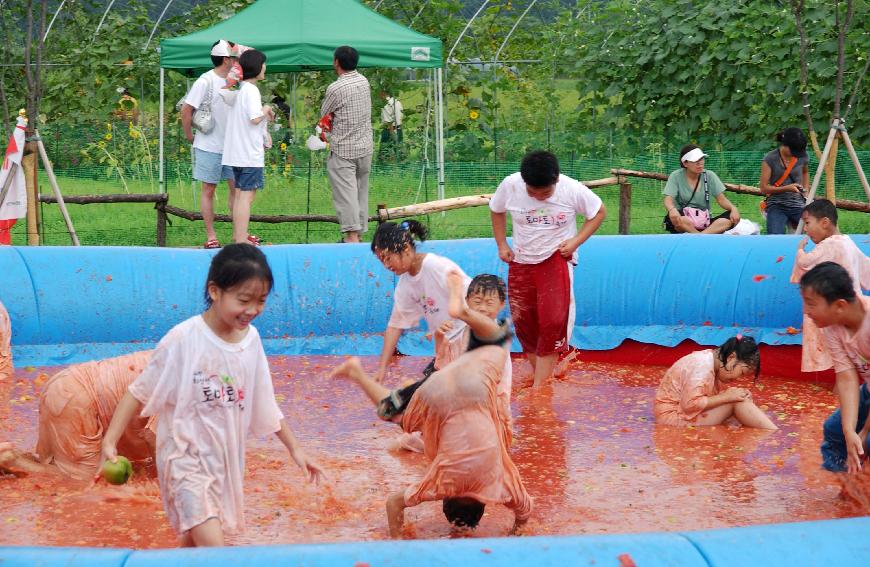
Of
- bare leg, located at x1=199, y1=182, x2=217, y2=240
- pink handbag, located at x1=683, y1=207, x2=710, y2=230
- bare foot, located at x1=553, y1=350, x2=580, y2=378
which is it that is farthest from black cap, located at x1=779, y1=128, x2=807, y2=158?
bare leg, located at x1=199, y1=182, x2=217, y2=240

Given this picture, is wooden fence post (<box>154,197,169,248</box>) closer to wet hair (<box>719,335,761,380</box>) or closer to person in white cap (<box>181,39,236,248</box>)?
person in white cap (<box>181,39,236,248</box>)

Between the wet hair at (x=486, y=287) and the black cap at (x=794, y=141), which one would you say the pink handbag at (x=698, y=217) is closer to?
the black cap at (x=794, y=141)

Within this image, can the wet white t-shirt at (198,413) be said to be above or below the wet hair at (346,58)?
below

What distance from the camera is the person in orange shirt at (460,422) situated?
5082mm

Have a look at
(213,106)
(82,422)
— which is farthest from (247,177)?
(82,422)

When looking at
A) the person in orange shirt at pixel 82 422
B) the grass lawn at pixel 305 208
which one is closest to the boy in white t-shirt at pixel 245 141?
the grass lawn at pixel 305 208

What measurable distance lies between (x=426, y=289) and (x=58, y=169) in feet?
40.4

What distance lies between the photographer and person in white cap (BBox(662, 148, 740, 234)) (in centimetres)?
1133

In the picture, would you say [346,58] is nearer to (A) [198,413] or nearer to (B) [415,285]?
(B) [415,285]

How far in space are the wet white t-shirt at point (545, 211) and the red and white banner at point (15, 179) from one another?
4.99m

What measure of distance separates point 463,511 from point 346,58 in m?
7.16

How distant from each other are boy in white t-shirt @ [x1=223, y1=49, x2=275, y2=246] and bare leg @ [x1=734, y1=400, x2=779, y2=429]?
16.7 ft

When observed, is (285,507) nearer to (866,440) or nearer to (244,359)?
(244,359)

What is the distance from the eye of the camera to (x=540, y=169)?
810 centimetres
